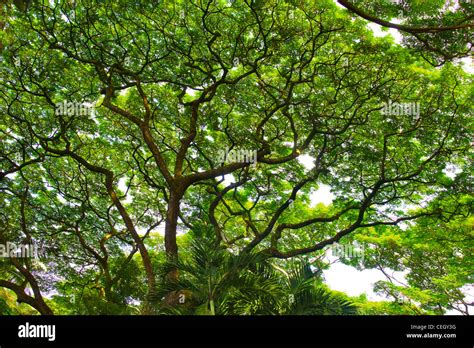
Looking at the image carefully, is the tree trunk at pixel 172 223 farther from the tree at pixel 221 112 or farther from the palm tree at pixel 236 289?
the palm tree at pixel 236 289

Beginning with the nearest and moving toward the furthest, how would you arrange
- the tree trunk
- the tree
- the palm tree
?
the palm tree < the tree trunk < the tree

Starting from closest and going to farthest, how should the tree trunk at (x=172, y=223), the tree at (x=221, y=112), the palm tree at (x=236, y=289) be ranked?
1. the palm tree at (x=236, y=289)
2. the tree trunk at (x=172, y=223)
3. the tree at (x=221, y=112)

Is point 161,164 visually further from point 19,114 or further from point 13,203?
point 13,203

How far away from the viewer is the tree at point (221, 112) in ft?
32.4

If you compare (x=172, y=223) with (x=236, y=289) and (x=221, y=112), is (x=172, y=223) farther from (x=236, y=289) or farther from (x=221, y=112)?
(x=236, y=289)

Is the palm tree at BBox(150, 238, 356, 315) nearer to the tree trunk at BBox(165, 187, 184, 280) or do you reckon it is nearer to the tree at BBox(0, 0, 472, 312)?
the tree at BBox(0, 0, 472, 312)

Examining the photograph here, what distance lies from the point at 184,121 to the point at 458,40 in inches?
275

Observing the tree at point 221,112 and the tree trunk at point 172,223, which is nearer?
the tree trunk at point 172,223

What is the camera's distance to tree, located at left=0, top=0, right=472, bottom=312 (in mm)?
9867

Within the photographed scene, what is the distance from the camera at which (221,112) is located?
12.0 m

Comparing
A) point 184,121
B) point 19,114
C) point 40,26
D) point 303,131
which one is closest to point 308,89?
point 303,131

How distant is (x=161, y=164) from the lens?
33.0 ft

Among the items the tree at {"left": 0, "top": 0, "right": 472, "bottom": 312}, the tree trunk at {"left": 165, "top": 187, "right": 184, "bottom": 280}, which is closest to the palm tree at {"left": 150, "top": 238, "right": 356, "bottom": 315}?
the tree at {"left": 0, "top": 0, "right": 472, "bottom": 312}

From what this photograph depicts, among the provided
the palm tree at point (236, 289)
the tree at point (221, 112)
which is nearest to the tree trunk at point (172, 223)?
the tree at point (221, 112)
